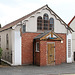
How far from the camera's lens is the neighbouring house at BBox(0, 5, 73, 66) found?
16.8 meters

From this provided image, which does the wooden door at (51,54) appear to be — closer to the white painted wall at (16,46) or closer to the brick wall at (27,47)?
the brick wall at (27,47)

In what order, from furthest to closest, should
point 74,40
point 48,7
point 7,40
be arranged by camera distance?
point 74,40
point 7,40
point 48,7

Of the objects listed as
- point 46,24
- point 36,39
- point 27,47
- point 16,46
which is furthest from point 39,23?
point 16,46

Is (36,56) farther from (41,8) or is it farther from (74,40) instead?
(74,40)

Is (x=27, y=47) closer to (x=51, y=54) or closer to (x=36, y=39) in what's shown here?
(x=36, y=39)

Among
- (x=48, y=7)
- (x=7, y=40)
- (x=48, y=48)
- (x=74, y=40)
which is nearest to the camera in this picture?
(x=48, y=48)

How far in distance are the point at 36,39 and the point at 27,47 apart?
1406 millimetres

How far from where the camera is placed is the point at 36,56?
17.4 metres

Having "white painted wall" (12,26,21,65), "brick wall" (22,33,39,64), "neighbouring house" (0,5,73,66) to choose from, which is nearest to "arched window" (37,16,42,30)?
"neighbouring house" (0,5,73,66)

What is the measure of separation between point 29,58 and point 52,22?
519cm

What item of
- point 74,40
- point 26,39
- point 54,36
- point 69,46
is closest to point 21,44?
point 26,39

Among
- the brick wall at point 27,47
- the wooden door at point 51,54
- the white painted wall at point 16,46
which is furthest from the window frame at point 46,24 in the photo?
the white painted wall at point 16,46

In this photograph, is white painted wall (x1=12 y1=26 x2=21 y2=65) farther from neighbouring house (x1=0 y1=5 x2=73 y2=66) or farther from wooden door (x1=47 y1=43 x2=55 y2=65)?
wooden door (x1=47 y1=43 x2=55 y2=65)

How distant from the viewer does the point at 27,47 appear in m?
17.7
